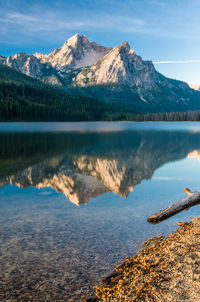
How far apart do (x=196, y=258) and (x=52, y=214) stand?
8764mm

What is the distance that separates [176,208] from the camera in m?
14.8

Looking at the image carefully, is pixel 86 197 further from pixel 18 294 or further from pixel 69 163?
pixel 69 163

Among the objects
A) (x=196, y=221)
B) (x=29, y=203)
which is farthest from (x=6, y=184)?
(x=196, y=221)

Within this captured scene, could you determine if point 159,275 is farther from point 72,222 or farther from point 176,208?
point 176,208

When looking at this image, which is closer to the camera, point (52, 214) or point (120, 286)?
point (120, 286)


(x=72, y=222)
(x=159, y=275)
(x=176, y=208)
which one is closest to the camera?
(x=159, y=275)

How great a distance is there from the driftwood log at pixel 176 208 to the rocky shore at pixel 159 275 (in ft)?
10.6

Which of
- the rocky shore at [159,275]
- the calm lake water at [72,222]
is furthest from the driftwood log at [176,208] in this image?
the rocky shore at [159,275]

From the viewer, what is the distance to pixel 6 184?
69.3ft

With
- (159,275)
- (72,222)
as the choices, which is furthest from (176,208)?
(159,275)

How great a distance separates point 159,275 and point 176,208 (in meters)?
7.73

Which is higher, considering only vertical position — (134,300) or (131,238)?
(134,300)

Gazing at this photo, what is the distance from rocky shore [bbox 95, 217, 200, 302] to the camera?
6.80 m

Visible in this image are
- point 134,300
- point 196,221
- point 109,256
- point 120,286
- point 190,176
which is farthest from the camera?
point 190,176
